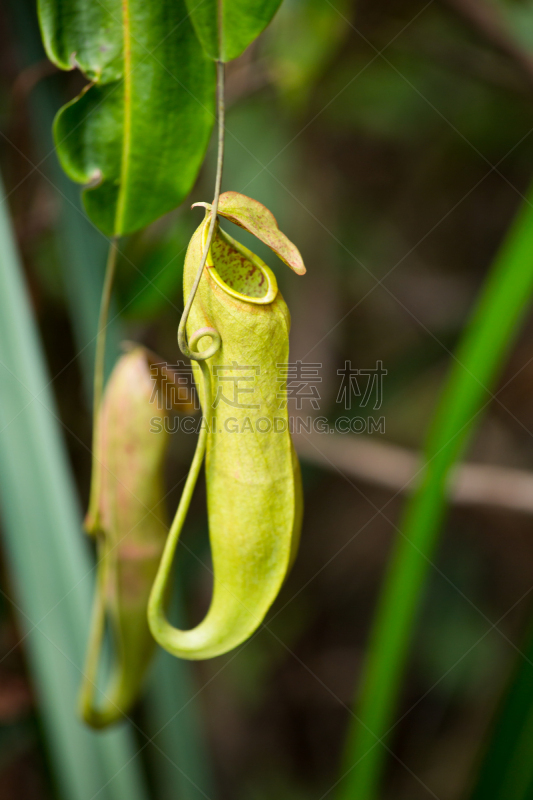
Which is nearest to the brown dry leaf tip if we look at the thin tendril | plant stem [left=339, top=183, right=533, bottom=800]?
the thin tendril

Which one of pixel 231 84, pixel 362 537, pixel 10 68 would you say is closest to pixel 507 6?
pixel 231 84

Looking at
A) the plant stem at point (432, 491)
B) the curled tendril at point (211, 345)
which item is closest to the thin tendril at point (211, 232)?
the curled tendril at point (211, 345)

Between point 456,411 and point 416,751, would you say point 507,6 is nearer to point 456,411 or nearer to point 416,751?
point 456,411

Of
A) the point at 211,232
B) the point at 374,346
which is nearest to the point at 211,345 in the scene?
the point at 211,232

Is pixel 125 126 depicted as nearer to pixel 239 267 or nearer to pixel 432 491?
pixel 239 267

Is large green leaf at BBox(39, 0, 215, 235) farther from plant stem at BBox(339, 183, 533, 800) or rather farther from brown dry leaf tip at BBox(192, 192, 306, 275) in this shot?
plant stem at BBox(339, 183, 533, 800)
